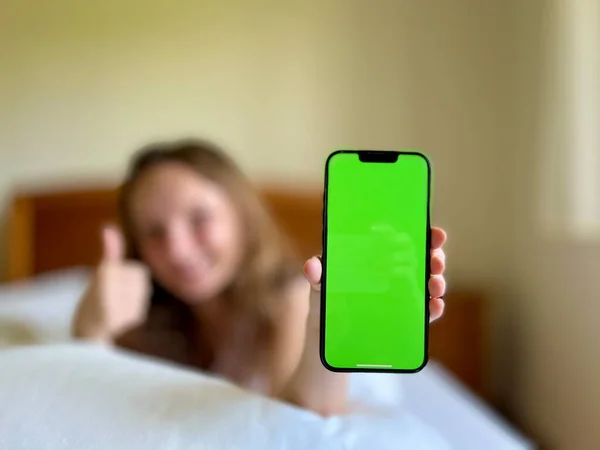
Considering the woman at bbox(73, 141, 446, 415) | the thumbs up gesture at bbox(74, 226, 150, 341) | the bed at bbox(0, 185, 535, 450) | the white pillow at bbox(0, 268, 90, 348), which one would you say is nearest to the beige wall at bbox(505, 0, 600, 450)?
the bed at bbox(0, 185, 535, 450)

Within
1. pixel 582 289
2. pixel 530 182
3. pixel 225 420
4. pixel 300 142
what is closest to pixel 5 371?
pixel 225 420

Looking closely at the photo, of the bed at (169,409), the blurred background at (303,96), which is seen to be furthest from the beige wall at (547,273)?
the bed at (169,409)

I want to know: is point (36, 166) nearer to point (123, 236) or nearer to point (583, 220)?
point (123, 236)

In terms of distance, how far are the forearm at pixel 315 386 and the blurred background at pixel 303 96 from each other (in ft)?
3.17

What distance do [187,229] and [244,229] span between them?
0.34ft

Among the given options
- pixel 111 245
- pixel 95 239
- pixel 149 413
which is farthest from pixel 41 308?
pixel 149 413

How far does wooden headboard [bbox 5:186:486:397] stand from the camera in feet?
5.04

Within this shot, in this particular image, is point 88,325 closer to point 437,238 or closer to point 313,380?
point 313,380

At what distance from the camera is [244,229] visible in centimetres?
109

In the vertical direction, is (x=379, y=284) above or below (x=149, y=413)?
above

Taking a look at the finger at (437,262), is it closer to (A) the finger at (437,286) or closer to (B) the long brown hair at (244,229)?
(A) the finger at (437,286)

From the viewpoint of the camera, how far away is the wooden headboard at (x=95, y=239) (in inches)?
60.5

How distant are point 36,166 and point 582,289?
1.20 m

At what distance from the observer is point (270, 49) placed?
5.31 ft
